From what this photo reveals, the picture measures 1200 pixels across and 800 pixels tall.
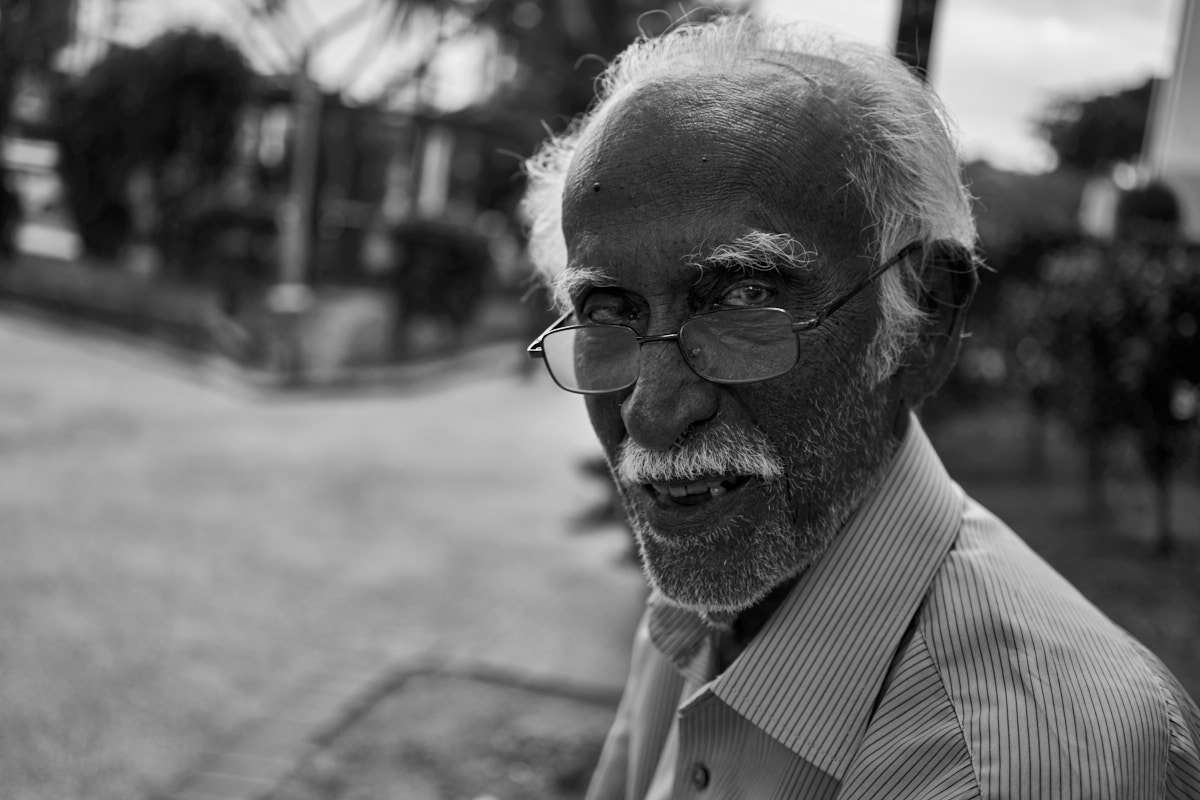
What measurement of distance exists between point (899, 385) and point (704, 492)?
0.35 metres

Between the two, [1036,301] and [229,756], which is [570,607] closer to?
[229,756]

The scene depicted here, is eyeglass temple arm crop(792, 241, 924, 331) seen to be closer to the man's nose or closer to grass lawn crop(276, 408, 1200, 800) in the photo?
the man's nose

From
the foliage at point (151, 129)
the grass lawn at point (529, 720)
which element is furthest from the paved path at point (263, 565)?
the foliage at point (151, 129)

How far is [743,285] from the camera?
1.60 meters

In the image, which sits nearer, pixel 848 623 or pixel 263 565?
pixel 848 623

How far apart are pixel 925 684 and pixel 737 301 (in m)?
0.55

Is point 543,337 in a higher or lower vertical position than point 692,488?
higher

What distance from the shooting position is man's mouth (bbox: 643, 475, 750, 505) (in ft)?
5.30

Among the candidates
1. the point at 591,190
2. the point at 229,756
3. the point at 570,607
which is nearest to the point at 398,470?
the point at 570,607

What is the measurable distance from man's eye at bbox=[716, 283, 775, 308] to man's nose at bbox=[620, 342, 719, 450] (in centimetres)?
9

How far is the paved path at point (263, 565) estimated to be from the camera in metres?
4.42

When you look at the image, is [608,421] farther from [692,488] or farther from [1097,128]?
[1097,128]

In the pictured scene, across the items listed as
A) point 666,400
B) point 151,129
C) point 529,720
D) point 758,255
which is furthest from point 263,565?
point 151,129

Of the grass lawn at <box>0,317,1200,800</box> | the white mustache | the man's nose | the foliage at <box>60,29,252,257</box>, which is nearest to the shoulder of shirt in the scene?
the white mustache
